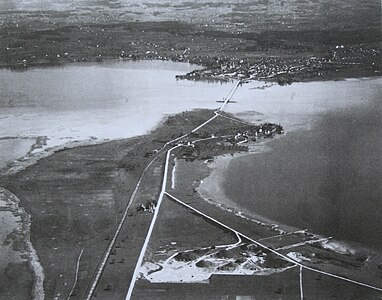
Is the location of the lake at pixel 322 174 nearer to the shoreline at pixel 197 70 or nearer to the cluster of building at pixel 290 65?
the shoreline at pixel 197 70

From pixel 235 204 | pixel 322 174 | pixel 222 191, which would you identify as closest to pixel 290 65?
pixel 322 174

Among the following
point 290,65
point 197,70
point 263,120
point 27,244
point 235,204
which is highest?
point 290,65

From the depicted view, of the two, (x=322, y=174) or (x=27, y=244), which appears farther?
(x=322, y=174)

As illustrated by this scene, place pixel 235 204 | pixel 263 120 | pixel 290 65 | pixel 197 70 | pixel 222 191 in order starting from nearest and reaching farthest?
pixel 235 204 → pixel 222 191 → pixel 263 120 → pixel 290 65 → pixel 197 70

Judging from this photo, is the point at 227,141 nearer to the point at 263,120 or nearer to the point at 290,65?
the point at 263,120

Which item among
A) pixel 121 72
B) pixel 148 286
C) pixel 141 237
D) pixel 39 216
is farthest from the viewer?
pixel 121 72

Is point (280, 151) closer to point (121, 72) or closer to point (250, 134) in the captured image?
point (250, 134)

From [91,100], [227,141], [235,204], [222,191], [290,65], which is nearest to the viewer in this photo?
[235,204]

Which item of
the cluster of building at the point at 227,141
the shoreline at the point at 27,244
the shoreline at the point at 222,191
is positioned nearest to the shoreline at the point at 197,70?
the cluster of building at the point at 227,141

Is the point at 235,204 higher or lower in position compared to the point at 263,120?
lower

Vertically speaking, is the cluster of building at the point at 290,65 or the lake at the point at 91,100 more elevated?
the cluster of building at the point at 290,65

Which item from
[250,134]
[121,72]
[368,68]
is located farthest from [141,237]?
[121,72]
